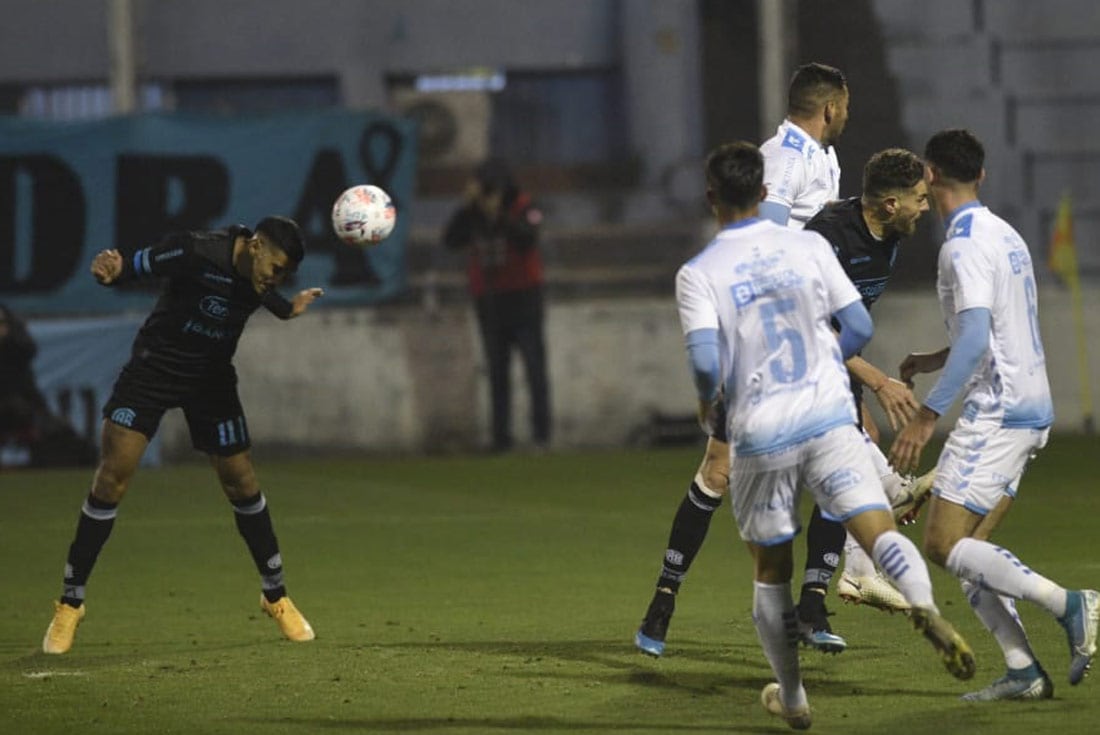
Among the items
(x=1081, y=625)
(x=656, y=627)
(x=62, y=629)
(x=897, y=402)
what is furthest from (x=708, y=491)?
(x=62, y=629)

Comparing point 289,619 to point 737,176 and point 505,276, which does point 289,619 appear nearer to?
point 737,176

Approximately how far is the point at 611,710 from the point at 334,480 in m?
9.46

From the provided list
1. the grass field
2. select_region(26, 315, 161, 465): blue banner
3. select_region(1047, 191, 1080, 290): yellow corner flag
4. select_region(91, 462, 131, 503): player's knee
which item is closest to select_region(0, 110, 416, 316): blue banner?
select_region(26, 315, 161, 465): blue banner

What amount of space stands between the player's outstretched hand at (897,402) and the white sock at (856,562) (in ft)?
3.64

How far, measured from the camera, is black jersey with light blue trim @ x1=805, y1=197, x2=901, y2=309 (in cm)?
832

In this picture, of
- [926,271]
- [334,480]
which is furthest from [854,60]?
[334,480]

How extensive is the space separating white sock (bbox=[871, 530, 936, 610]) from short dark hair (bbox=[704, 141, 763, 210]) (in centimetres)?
114

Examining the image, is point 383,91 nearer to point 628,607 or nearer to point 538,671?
point 628,607

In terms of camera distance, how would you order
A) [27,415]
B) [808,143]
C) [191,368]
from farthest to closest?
[27,415]
[191,368]
[808,143]

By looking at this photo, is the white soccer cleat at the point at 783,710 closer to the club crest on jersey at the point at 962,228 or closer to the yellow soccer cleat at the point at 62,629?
the club crest on jersey at the point at 962,228

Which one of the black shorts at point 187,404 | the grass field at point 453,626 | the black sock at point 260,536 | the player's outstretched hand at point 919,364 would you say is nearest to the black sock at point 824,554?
the grass field at point 453,626

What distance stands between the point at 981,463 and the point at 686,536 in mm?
1633

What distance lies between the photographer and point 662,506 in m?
14.4

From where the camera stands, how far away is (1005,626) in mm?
7137
